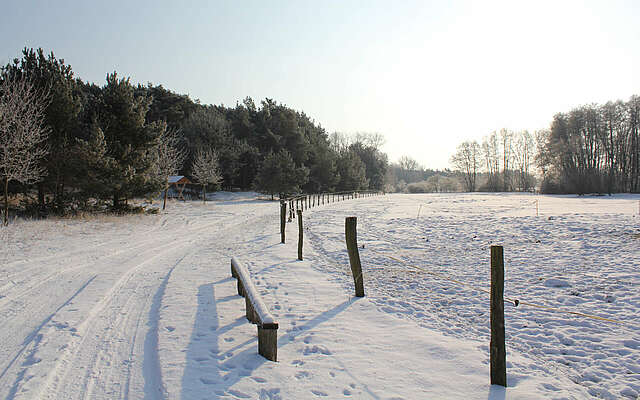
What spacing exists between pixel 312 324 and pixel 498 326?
2.79 m

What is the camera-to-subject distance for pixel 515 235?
13312mm

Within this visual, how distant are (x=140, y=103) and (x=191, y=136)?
25387mm

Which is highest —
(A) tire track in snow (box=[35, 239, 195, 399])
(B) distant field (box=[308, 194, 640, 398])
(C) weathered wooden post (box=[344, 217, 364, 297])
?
(C) weathered wooden post (box=[344, 217, 364, 297])

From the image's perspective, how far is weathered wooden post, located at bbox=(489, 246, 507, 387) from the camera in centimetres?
380

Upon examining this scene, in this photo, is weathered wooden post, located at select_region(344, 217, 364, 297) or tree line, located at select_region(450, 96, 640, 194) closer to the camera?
weathered wooden post, located at select_region(344, 217, 364, 297)

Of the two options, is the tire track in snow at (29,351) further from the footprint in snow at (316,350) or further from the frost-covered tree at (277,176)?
the frost-covered tree at (277,176)

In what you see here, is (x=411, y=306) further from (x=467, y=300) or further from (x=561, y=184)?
(x=561, y=184)

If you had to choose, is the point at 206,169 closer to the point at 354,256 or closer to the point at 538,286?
the point at 354,256

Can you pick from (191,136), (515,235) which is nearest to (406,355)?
(515,235)

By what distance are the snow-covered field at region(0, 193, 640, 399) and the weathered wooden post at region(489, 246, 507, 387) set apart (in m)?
0.17

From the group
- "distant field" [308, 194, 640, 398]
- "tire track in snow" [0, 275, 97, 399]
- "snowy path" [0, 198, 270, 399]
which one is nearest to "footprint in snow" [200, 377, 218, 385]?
"snowy path" [0, 198, 270, 399]

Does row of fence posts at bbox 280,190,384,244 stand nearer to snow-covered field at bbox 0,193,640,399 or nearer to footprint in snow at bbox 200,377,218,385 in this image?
snow-covered field at bbox 0,193,640,399

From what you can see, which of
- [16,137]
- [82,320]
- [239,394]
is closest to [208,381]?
[239,394]

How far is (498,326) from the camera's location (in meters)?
3.83
